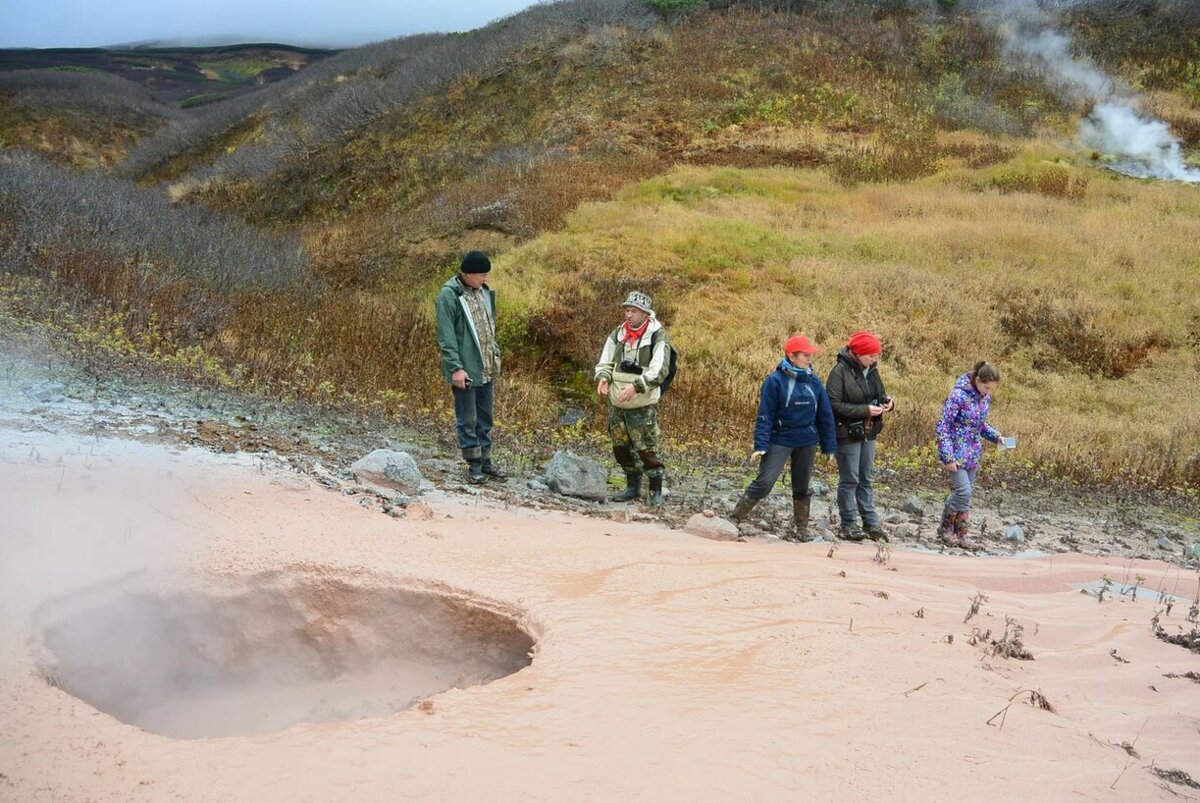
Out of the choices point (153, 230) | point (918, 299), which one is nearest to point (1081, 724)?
point (918, 299)

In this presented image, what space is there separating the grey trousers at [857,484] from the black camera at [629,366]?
1.85 m

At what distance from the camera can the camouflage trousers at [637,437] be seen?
7660 mm

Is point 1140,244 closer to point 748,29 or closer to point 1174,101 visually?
point 1174,101

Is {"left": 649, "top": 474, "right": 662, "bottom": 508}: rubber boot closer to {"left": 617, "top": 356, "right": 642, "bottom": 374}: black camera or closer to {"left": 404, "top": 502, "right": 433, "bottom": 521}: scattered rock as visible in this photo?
{"left": 617, "top": 356, "right": 642, "bottom": 374}: black camera

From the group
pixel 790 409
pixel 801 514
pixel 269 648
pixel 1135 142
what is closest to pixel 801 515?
pixel 801 514

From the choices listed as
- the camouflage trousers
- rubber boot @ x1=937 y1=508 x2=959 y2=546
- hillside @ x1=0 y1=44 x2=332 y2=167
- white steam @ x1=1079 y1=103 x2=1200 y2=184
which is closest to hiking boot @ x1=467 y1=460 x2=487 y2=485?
the camouflage trousers

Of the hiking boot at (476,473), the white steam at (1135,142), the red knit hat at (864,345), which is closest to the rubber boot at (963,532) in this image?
the red knit hat at (864,345)

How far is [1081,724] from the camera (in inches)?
143

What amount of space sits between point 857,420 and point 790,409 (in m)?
0.69

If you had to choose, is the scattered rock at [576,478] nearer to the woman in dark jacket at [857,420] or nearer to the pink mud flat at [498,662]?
the pink mud flat at [498,662]

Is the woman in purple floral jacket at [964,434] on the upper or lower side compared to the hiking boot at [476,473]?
upper

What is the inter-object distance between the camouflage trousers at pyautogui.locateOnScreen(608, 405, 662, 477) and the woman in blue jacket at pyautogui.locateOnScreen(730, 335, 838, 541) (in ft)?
3.00

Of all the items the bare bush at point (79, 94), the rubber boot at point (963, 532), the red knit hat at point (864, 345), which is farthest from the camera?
the bare bush at point (79, 94)

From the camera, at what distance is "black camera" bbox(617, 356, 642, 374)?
7.53m
